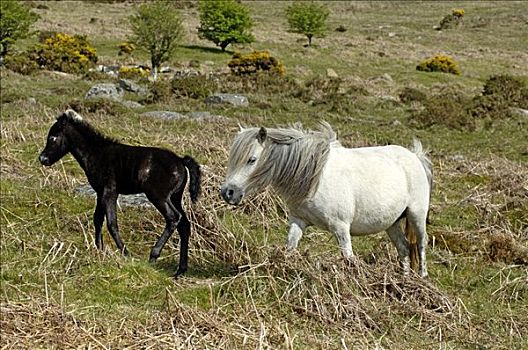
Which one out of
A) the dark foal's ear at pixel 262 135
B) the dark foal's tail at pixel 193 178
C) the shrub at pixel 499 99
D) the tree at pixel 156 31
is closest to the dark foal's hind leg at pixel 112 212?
the dark foal's tail at pixel 193 178

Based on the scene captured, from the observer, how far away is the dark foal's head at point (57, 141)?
8.09 m

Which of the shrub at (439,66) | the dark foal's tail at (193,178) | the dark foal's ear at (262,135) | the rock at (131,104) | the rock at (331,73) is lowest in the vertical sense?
the shrub at (439,66)

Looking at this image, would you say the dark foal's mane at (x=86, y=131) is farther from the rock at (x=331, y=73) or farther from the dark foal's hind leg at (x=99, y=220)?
the rock at (x=331, y=73)

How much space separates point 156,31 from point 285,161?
30.7 m

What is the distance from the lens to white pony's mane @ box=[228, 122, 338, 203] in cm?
721

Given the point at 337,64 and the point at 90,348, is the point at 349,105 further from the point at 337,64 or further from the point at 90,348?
the point at 90,348

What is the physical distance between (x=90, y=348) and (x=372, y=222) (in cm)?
362

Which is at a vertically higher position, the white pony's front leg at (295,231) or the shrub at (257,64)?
the white pony's front leg at (295,231)

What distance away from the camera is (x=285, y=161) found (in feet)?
24.2

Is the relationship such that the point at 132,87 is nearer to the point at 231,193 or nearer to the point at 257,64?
the point at 257,64

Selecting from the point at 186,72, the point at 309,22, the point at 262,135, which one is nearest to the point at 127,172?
the point at 262,135

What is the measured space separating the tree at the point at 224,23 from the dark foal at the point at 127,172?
134 feet

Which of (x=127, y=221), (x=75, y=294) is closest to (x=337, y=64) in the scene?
(x=127, y=221)

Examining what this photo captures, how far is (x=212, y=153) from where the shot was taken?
14.0 meters
